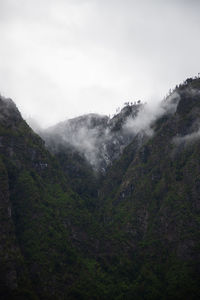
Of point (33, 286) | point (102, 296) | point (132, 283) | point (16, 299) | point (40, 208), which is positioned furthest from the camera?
point (40, 208)

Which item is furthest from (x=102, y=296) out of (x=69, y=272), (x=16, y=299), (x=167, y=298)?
(x=16, y=299)

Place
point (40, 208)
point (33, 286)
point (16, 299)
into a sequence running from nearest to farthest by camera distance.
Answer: point (16, 299) → point (33, 286) → point (40, 208)

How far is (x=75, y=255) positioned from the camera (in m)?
185

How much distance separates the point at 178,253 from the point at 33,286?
75.1 meters

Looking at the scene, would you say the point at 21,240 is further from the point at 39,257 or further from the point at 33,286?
the point at 33,286

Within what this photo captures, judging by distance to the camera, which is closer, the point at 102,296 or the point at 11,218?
the point at 102,296

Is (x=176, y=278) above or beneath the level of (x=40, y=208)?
beneath

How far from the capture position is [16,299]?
5876 inches

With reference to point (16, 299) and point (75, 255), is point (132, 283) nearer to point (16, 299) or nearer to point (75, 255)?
point (75, 255)

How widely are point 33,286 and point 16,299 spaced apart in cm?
1206

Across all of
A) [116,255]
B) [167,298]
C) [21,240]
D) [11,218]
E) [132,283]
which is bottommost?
[167,298]

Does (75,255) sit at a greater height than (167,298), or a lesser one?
greater

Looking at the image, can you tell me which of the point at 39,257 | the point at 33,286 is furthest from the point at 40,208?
the point at 33,286

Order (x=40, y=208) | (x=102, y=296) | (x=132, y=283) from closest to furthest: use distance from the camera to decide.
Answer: (x=102, y=296), (x=132, y=283), (x=40, y=208)
